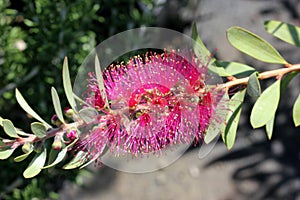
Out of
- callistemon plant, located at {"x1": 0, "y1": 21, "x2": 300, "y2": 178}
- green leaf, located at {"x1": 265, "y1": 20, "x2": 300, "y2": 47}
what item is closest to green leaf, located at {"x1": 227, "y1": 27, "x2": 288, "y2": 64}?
callistemon plant, located at {"x1": 0, "y1": 21, "x2": 300, "y2": 178}

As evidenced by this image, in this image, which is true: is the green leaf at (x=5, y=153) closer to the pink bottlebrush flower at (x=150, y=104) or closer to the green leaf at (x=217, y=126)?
the pink bottlebrush flower at (x=150, y=104)

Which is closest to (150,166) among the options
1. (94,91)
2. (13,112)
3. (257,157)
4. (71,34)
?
(257,157)

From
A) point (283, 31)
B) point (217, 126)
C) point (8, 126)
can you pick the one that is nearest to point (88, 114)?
point (8, 126)

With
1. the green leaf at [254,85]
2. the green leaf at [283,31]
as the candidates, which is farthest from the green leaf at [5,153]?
the green leaf at [283,31]

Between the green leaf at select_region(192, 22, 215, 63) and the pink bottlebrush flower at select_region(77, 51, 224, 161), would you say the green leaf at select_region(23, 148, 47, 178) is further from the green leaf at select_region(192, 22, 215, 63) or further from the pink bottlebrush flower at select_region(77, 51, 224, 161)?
the green leaf at select_region(192, 22, 215, 63)

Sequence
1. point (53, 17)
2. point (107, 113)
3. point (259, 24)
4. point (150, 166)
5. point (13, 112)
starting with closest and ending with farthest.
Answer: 1. point (107, 113)
2. point (53, 17)
3. point (13, 112)
4. point (150, 166)
5. point (259, 24)

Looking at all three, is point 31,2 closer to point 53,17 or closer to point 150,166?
point 53,17
